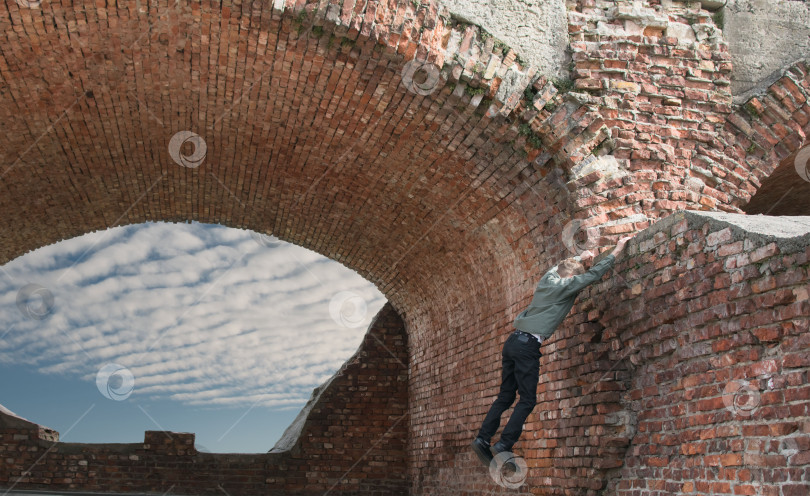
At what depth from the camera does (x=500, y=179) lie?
6.34 meters

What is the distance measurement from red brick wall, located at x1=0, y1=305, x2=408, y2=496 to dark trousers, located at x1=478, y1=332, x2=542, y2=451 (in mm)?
5476

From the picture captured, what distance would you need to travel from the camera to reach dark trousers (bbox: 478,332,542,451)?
488cm

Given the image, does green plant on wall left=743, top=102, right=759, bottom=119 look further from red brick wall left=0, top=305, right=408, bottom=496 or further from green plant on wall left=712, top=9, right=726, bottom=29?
red brick wall left=0, top=305, right=408, bottom=496

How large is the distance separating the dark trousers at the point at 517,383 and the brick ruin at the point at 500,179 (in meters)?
0.54

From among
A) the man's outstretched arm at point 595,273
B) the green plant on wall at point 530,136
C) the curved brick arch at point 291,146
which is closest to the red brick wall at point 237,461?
the curved brick arch at point 291,146

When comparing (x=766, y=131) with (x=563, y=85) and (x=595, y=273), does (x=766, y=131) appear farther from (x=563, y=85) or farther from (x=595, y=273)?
(x=595, y=273)

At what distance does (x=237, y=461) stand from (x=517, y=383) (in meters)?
6.36

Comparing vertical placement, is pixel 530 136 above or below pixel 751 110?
below

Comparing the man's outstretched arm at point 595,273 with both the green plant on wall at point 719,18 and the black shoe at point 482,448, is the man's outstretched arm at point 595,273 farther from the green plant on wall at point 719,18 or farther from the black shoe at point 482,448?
the green plant on wall at point 719,18

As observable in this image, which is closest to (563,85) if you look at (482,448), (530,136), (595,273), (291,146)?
(530,136)

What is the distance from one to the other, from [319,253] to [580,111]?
5124 mm

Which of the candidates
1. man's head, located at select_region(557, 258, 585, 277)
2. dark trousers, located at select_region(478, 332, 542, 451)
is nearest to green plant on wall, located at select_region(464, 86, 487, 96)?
man's head, located at select_region(557, 258, 585, 277)

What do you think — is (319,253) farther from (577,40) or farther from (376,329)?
(577,40)

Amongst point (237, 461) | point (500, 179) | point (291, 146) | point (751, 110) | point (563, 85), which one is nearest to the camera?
point (563, 85)
